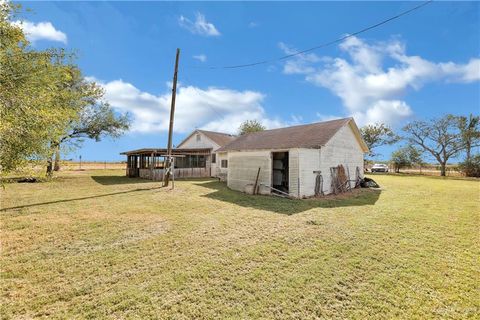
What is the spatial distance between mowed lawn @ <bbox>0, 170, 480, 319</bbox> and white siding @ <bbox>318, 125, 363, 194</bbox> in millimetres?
5158

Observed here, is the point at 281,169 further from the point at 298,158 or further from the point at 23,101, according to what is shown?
the point at 23,101

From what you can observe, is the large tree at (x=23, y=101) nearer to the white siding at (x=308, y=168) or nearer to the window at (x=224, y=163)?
the white siding at (x=308, y=168)

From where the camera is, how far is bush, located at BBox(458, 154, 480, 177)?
29.7 metres

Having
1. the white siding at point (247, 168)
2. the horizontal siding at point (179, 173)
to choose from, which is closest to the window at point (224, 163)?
the horizontal siding at point (179, 173)

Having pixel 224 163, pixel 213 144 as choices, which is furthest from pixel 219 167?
Answer: pixel 213 144

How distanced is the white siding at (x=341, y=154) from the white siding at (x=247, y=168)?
3.08 meters

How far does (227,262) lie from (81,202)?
8.82m

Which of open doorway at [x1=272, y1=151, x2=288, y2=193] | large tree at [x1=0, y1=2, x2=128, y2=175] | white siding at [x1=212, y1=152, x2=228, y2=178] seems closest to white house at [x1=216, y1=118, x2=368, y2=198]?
open doorway at [x1=272, y1=151, x2=288, y2=193]

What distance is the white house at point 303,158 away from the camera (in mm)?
12016

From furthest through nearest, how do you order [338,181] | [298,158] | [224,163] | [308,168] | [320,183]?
1. [224,163]
2. [338,181]
3. [320,183]
4. [308,168]
5. [298,158]

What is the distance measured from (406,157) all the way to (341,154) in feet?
103

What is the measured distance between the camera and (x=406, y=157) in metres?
38.1

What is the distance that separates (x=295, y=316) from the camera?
3092mm

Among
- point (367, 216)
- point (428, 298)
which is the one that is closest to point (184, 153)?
point (367, 216)
